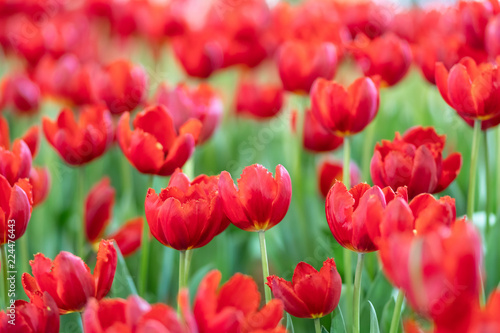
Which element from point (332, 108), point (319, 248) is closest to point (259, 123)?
point (319, 248)

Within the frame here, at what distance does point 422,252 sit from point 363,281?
1.30ft

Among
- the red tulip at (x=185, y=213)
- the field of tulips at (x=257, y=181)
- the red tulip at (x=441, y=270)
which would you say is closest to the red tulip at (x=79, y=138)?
the field of tulips at (x=257, y=181)

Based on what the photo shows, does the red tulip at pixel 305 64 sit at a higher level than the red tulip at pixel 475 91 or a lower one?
higher

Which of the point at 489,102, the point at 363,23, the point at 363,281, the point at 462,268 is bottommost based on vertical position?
the point at 363,281

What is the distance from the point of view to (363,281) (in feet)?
2.23

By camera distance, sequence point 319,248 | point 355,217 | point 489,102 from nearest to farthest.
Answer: point 355,217 < point 489,102 < point 319,248

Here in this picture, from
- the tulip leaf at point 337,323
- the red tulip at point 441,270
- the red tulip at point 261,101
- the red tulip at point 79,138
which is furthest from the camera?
the red tulip at point 261,101

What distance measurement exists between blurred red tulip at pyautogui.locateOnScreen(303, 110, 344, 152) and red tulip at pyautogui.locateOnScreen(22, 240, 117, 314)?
0.52 metres

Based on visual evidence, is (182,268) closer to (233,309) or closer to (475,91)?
(233,309)

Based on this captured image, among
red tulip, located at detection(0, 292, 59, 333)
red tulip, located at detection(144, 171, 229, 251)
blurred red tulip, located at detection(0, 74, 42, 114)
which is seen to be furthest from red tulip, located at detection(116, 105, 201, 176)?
blurred red tulip, located at detection(0, 74, 42, 114)

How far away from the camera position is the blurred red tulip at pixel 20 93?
41.8 inches

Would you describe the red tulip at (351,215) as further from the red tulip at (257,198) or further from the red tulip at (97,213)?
the red tulip at (97,213)

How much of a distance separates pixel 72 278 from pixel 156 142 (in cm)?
20

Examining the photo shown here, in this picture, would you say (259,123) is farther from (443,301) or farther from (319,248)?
(443,301)
